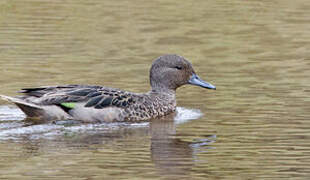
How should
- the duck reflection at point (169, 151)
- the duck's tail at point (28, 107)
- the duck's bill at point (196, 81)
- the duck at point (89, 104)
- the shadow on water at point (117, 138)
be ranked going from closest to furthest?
the duck reflection at point (169, 151)
the shadow on water at point (117, 138)
the duck's tail at point (28, 107)
the duck at point (89, 104)
the duck's bill at point (196, 81)

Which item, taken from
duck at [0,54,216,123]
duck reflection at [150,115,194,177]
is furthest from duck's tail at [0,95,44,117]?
duck reflection at [150,115,194,177]

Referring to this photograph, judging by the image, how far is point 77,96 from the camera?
36.3ft

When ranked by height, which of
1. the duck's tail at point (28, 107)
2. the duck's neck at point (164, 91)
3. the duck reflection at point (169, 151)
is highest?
the duck's tail at point (28, 107)

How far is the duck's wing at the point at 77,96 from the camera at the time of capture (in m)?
11.0

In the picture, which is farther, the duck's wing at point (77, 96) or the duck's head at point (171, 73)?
the duck's head at point (171, 73)

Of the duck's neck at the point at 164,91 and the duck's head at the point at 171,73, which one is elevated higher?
the duck's head at the point at 171,73

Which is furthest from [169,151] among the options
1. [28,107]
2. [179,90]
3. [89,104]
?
[179,90]

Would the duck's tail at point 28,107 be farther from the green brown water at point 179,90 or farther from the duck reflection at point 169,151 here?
the duck reflection at point 169,151

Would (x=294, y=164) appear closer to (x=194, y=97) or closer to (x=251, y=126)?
(x=251, y=126)

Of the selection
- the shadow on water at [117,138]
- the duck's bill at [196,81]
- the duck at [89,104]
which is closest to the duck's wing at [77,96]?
the duck at [89,104]

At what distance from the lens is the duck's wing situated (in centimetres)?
1096

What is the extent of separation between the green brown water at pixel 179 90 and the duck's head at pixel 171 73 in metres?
0.31

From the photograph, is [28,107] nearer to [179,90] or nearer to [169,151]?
[169,151]

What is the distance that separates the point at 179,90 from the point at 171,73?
120 centimetres
